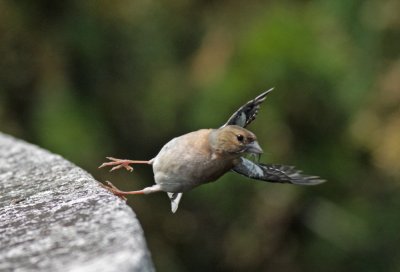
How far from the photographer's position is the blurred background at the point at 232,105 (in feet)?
13.6

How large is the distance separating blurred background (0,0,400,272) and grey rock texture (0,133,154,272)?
162 cm

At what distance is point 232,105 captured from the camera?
13.5ft

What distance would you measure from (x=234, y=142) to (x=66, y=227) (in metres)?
0.97

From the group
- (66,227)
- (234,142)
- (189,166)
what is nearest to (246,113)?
(234,142)

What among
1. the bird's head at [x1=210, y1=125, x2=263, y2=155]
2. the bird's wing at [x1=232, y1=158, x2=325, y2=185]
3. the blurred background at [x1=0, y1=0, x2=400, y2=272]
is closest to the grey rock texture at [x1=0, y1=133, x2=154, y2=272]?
the bird's head at [x1=210, y1=125, x2=263, y2=155]

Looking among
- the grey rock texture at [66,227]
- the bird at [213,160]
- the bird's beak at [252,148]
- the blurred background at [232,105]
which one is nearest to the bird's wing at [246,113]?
the bird at [213,160]

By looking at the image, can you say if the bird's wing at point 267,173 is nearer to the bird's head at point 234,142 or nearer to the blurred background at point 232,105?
the bird's head at point 234,142

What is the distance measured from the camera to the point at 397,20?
449cm

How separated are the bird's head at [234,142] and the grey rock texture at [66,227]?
1.37ft

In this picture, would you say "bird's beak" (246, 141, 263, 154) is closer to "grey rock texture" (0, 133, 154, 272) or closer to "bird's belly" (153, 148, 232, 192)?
"bird's belly" (153, 148, 232, 192)

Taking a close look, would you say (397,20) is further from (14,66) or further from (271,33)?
(14,66)

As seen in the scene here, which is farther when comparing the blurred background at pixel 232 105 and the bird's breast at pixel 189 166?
the blurred background at pixel 232 105

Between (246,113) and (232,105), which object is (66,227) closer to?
(246,113)

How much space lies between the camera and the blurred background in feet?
13.6
